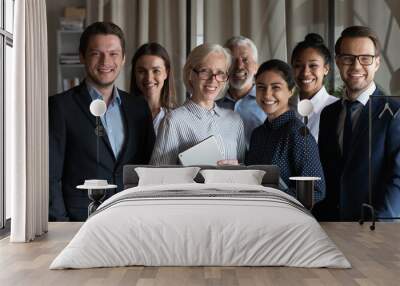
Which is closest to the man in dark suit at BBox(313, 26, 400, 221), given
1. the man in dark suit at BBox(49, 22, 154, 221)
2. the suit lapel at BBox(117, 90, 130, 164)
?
the man in dark suit at BBox(49, 22, 154, 221)

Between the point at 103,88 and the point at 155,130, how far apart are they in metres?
0.76

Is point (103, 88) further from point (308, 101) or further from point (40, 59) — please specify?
point (308, 101)

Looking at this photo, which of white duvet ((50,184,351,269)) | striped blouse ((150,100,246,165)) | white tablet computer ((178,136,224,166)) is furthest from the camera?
striped blouse ((150,100,246,165))

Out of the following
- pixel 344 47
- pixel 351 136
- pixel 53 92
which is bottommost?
pixel 351 136

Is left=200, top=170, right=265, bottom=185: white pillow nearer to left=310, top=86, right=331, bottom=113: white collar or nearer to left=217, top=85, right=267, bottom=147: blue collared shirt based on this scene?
A: left=217, top=85, right=267, bottom=147: blue collared shirt

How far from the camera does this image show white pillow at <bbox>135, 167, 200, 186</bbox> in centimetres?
715

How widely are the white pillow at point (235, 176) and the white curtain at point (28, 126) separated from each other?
171cm

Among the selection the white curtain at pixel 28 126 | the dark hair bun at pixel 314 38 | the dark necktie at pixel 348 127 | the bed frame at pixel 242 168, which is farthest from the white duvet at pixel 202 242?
the dark hair bun at pixel 314 38

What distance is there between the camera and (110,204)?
18.2 ft

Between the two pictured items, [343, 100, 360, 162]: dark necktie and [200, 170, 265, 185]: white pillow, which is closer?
[200, 170, 265, 185]: white pillow

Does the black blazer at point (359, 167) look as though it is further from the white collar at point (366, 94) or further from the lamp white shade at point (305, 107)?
the lamp white shade at point (305, 107)

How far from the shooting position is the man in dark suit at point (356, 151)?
305 inches

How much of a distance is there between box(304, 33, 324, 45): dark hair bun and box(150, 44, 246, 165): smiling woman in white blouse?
37.6 inches

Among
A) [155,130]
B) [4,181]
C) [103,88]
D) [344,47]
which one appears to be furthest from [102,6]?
[344,47]
